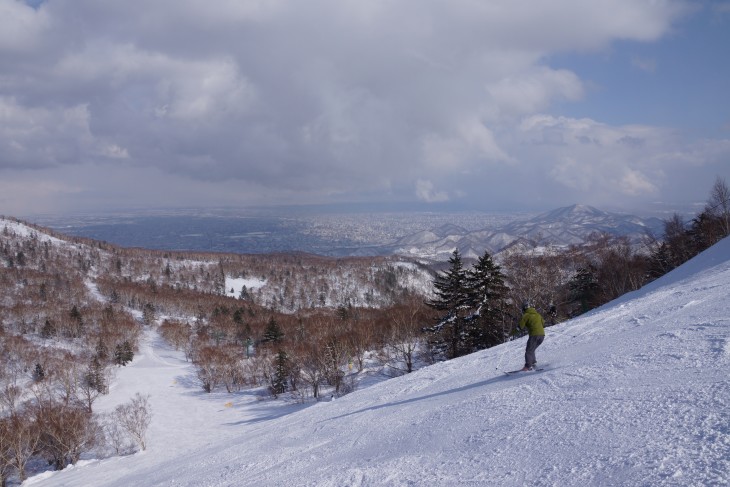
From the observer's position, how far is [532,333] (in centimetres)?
1234

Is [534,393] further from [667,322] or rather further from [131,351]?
[131,351]

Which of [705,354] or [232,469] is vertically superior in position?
[705,354]

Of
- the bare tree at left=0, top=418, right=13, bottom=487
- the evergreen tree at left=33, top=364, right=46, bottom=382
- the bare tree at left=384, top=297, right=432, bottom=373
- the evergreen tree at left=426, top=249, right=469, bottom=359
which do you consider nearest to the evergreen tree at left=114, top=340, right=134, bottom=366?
the evergreen tree at left=33, top=364, right=46, bottom=382

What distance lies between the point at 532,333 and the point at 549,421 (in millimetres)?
4608

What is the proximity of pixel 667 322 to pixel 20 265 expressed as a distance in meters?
228

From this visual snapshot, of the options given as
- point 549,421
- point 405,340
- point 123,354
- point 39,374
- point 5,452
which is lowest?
point 123,354

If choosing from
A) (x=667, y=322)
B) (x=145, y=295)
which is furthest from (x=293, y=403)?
(x=145, y=295)

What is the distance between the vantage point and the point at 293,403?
47094 millimetres

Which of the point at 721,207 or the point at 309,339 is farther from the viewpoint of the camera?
the point at 309,339

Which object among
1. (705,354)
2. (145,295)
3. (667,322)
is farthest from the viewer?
(145,295)

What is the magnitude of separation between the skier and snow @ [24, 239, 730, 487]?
537mm

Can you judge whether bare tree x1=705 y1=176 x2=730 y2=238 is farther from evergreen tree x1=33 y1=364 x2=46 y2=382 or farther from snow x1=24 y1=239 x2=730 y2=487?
evergreen tree x1=33 y1=364 x2=46 y2=382

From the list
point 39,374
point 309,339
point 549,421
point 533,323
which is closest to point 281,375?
point 309,339

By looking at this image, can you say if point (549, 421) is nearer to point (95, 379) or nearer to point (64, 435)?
point (64, 435)
